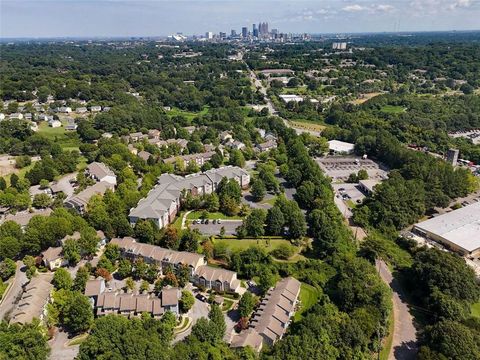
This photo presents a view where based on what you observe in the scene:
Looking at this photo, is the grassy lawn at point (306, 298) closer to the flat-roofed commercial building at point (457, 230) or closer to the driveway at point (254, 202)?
the driveway at point (254, 202)

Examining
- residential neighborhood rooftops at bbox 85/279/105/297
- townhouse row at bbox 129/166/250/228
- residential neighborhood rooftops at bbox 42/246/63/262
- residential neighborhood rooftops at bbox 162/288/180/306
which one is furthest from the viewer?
townhouse row at bbox 129/166/250/228

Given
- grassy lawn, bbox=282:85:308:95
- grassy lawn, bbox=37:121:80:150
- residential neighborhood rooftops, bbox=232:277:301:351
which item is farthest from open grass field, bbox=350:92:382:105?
residential neighborhood rooftops, bbox=232:277:301:351

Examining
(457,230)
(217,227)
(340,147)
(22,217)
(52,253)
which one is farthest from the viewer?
(340,147)

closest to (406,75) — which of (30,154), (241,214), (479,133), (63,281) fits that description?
(479,133)

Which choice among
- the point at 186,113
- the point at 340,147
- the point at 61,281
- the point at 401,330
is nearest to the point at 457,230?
the point at 401,330

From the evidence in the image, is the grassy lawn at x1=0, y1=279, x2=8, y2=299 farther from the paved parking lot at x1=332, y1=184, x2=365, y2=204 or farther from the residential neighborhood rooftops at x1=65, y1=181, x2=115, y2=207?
the paved parking lot at x1=332, y1=184, x2=365, y2=204

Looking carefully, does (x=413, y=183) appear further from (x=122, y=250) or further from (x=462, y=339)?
(x=122, y=250)

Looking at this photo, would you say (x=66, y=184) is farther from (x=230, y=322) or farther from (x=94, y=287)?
(x=230, y=322)
